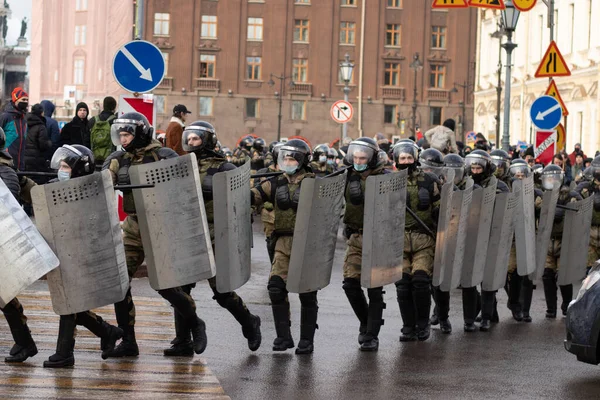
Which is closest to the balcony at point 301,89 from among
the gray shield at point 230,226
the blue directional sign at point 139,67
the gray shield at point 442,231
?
the blue directional sign at point 139,67

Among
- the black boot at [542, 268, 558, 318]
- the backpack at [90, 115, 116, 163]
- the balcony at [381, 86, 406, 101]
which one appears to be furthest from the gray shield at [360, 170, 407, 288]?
the balcony at [381, 86, 406, 101]

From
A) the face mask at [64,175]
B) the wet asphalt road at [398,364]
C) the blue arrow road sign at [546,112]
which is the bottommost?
the wet asphalt road at [398,364]

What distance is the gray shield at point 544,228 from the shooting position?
1452cm

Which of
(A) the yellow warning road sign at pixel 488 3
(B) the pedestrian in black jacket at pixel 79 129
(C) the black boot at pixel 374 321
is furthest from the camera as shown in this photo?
Result: (A) the yellow warning road sign at pixel 488 3

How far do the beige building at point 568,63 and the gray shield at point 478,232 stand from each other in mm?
28851

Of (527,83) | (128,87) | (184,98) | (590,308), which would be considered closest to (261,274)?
(128,87)

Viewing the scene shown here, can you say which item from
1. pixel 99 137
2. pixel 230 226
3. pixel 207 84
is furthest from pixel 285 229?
pixel 207 84

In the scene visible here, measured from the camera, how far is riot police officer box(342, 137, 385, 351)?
11203 mm

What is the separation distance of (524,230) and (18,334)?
20.7ft

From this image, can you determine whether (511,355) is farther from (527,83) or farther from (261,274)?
(527,83)

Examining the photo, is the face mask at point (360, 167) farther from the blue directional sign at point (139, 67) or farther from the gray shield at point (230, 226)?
the blue directional sign at point (139, 67)

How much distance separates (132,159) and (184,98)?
251ft

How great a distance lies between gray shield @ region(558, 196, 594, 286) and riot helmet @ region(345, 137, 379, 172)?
13.7ft

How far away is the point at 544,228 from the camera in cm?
1454
